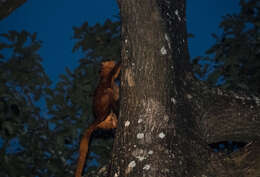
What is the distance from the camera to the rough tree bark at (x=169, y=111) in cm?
123

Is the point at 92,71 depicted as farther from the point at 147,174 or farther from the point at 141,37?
the point at 147,174

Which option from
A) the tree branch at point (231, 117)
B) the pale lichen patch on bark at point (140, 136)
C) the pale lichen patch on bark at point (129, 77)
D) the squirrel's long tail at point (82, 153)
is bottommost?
the squirrel's long tail at point (82, 153)

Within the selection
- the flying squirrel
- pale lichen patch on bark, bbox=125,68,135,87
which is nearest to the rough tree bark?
pale lichen patch on bark, bbox=125,68,135,87

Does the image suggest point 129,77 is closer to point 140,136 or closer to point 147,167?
point 140,136

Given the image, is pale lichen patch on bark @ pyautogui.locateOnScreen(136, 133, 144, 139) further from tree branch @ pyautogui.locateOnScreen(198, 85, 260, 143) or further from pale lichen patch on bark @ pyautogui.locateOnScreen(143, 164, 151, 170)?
tree branch @ pyautogui.locateOnScreen(198, 85, 260, 143)

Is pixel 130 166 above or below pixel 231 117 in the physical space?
below

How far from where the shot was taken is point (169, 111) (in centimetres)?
129

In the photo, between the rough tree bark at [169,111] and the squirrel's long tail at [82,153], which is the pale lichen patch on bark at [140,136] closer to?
the rough tree bark at [169,111]

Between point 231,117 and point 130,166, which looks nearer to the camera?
point 130,166

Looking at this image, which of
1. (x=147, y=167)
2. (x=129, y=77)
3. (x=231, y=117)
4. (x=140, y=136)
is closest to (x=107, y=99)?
(x=129, y=77)

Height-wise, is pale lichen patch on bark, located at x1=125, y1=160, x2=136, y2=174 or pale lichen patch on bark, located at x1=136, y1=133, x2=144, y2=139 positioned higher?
pale lichen patch on bark, located at x1=136, y1=133, x2=144, y2=139

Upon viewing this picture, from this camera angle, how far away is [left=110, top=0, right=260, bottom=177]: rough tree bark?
48.4 inches

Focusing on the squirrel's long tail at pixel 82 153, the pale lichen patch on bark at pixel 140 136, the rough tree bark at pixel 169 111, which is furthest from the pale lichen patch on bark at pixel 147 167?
the squirrel's long tail at pixel 82 153

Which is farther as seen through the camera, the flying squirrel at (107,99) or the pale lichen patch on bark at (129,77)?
the flying squirrel at (107,99)
